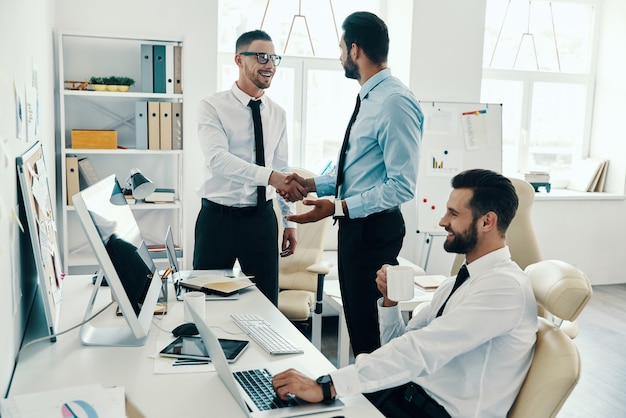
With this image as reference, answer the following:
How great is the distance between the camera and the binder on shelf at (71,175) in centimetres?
384

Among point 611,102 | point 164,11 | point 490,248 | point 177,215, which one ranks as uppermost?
point 164,11

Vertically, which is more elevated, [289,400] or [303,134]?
[303,134]

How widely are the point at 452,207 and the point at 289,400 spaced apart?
73 centimetres

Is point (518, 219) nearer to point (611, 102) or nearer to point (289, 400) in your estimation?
point (289, 400)

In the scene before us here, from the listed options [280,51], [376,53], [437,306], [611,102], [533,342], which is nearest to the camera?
[533,342]

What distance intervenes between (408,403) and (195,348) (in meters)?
0.61

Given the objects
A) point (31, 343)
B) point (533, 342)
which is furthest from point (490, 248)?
point (31, 343)

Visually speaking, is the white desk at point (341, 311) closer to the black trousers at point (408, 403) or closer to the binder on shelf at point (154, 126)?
the black trousers at point (408, 403)

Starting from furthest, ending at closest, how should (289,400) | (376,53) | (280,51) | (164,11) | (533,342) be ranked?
1. (280,51)
2. (164,11)
3. (376,53)
4. (533,342)
5. (289,400)

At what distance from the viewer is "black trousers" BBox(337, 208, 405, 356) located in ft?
8.02

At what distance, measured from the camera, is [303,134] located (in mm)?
4949

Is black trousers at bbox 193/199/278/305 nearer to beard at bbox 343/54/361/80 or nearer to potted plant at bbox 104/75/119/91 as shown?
beard at bbox 343/54/361/80

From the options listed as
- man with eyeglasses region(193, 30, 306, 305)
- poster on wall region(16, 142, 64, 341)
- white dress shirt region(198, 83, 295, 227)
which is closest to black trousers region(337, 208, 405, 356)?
man with eyeglasses region(193, 30, 306, 305)

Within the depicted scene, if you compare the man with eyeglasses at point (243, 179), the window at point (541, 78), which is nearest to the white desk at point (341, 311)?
the man with eyeglasses at point (243, 179)
